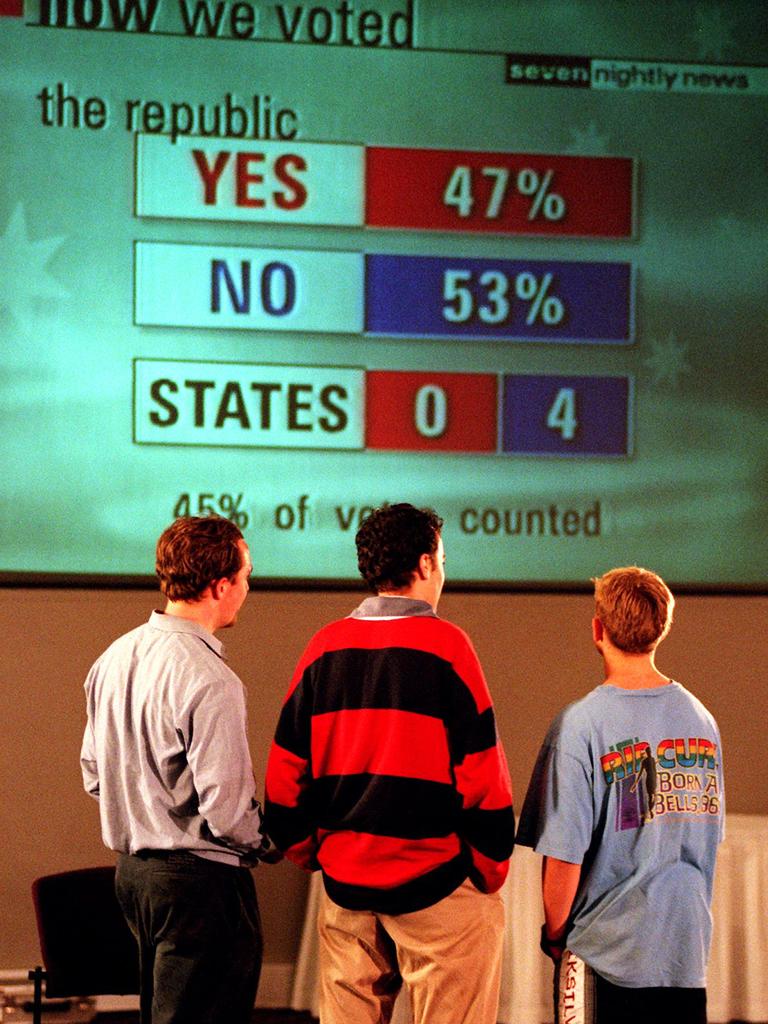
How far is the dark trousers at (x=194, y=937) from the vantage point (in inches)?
82.7

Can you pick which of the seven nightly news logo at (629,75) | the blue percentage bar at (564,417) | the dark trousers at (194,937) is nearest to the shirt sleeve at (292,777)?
the dark trousers at (194,937)

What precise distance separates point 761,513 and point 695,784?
6.15ft

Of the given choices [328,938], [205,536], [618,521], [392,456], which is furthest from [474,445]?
[328,938]

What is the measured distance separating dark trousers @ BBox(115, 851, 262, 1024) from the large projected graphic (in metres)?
1.52

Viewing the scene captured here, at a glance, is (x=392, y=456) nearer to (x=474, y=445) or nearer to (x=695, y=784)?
(x=474, y=445)

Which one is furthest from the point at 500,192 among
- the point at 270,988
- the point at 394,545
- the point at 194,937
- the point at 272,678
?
the point at 270,988

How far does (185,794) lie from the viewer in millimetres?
2154

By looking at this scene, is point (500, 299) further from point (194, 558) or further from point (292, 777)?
point (292, 777)

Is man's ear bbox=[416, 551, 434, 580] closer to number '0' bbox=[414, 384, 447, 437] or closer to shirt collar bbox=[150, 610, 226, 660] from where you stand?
shirt collar bbox=[150, 610, 226, 660]

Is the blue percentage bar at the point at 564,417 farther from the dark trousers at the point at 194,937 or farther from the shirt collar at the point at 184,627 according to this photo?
the dark trousers at the point at 194,937

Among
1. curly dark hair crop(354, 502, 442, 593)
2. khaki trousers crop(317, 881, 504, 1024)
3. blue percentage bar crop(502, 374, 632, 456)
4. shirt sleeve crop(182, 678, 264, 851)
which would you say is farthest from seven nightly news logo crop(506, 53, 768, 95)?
khaki trousers crop(317, 881, 504, 1024)

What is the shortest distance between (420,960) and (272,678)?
1.63m

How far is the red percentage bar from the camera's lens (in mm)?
3623

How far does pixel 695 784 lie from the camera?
2025mm
